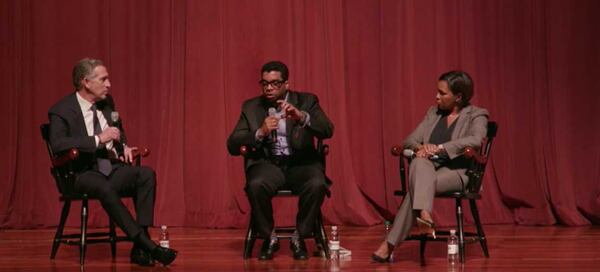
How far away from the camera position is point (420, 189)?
14.6ft

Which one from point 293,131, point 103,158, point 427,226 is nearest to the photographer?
point 427,226

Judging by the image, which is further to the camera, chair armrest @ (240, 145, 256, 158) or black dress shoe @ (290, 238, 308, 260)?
chair armrest @ (240, 145, 256, 158)

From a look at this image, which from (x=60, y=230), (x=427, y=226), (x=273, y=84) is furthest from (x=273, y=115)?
(x=60, y=230)

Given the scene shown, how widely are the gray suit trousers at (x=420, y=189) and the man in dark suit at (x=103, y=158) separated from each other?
3.80 ft

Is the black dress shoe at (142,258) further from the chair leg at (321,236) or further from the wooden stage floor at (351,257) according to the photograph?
the chair leg at (321,236)

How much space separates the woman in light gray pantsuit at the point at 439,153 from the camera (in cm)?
448

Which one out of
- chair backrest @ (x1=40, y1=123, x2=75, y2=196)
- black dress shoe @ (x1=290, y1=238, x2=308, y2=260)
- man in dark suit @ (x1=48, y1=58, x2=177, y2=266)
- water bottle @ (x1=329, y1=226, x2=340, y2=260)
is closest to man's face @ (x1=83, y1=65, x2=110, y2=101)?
man in dark suit @ (x1=48, y1=58, x2=177, y2=266)

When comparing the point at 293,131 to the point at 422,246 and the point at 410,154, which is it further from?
the point at 422,246

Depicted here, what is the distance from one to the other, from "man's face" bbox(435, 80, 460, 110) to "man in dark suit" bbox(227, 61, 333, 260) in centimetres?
63

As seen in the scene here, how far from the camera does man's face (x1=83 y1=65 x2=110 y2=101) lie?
190 inches

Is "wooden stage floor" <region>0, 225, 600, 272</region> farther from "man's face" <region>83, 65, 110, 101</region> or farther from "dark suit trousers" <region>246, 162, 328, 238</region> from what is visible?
"man's face" <region>83, 65, 110, 101</region>

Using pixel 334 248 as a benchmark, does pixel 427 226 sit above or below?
above

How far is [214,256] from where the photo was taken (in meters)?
4.96

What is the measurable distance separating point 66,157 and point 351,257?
161 centimetres
